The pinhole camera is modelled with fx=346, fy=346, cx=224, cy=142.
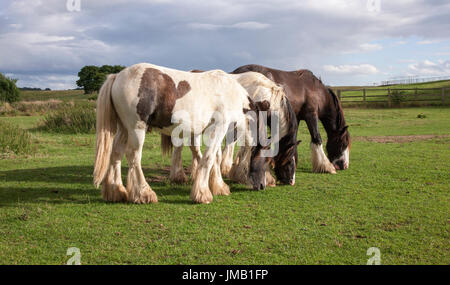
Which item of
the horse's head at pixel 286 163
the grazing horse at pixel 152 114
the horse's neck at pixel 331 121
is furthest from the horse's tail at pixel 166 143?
the horse's neck at pixel 331 121

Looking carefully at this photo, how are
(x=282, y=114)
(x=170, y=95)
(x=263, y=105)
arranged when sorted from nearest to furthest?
(x=170, y=95) → (x=263, y=105) → (x=282, y=114)

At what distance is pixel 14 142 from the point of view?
1010cm

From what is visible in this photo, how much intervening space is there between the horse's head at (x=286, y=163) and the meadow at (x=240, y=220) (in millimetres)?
210

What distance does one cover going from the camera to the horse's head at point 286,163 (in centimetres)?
628

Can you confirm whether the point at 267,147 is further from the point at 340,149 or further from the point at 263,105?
the point at 340,149

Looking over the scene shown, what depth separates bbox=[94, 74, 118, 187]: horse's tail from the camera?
4.92m

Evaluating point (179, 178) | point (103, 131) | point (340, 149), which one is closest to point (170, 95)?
point (103, 131)

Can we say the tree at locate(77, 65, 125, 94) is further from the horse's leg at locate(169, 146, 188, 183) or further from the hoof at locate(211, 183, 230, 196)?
the hoof at locate(211, 183, 230, 196)

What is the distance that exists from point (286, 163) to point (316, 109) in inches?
72.8

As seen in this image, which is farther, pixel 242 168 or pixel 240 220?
pixel 242 168

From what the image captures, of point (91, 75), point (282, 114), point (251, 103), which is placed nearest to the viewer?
point (251, 103)

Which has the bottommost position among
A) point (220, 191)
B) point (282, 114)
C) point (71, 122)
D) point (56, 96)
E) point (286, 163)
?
point (220, 191)

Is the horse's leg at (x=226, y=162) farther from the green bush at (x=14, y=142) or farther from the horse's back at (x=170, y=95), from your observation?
the green bush at (x=14, y=142)
